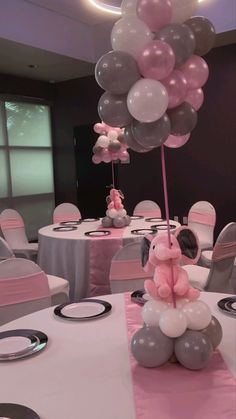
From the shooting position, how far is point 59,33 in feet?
18.5

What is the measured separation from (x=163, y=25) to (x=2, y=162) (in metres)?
Result: 5.76

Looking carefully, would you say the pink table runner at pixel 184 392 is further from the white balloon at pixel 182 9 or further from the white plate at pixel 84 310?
the white balloon at pixel 182 9

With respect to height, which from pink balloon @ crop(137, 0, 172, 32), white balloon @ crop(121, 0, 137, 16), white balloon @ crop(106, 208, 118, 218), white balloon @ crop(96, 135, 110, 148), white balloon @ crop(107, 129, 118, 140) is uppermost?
white balloon @ crop(121, 0, 137, 16)

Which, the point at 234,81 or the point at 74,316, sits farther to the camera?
the point at 234,81

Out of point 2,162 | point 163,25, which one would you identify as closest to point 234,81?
point 2,162

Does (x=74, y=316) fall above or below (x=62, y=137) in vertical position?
below

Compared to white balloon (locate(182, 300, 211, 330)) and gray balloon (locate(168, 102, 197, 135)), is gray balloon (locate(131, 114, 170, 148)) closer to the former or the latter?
gray balloon (locate(168, 102, 197, 135))

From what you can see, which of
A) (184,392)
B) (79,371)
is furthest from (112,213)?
(184,392)

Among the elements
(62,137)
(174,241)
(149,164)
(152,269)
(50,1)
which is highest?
(50,1)

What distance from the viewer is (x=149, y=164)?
259 inches

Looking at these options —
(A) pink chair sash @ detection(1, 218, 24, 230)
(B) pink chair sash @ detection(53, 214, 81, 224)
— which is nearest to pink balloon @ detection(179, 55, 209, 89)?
(A) pink chair sash @ detection(1, 218, 24, 230)

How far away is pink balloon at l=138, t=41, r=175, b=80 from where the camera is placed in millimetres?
1257

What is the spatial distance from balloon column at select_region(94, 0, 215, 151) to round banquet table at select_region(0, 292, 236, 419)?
29.2 inches

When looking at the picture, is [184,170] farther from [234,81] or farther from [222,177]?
[234,81]
